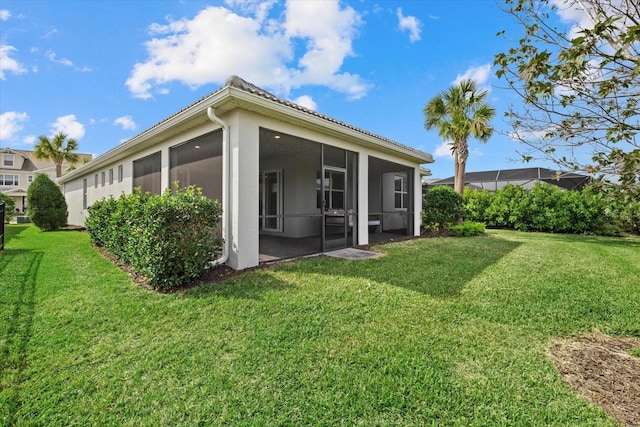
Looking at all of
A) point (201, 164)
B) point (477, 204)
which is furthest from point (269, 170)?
point (477, 204)

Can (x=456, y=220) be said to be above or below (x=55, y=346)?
above

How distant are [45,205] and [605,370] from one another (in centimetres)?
1833

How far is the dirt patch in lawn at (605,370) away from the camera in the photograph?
2129 millimetres

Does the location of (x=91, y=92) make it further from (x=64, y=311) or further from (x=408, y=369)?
(x=408, y=369)

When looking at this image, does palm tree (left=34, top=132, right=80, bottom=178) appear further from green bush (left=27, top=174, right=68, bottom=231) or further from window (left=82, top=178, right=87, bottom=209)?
green bush (left=27, top=174, right=68, bottom=231)

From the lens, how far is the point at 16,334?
3160 millimetres

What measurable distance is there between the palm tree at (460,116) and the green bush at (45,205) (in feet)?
60.7

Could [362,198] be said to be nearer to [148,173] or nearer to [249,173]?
[249,173]

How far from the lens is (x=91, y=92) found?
11953 mm

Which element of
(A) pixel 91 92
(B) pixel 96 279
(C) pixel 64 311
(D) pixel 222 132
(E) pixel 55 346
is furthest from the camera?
(A) pixel 91 92

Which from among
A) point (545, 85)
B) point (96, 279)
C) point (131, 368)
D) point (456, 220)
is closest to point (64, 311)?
point (96, 279)

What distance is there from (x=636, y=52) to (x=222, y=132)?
18.8 feet

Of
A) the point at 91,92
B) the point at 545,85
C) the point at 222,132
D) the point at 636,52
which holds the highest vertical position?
the point at 91,92

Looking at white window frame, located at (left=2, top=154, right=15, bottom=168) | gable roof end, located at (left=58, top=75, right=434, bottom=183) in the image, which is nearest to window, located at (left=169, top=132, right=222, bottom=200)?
gable roof end, located at (left=58, top=75, right=434, bottom=183)
